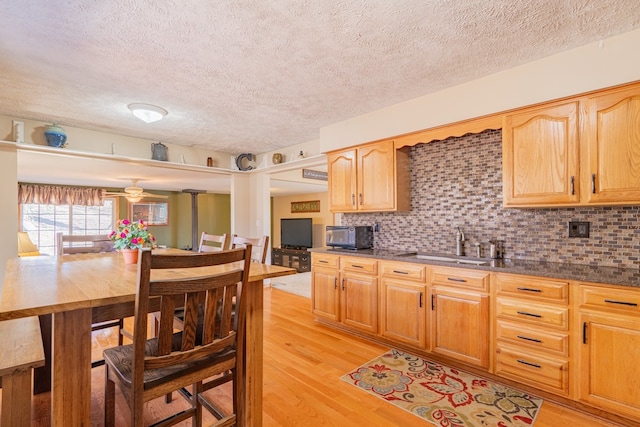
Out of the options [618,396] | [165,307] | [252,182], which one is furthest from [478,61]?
[252,182]

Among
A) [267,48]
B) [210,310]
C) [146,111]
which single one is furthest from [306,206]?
[210,310]

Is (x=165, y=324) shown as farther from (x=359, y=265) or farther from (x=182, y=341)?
(x=359, y=265)

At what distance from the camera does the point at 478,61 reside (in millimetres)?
2326

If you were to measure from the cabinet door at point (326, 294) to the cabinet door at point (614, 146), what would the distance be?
7.43 ft

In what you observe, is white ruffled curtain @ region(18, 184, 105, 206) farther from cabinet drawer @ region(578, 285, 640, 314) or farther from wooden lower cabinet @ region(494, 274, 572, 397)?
cabinet drawer @ region(578, 285, 640, 314)

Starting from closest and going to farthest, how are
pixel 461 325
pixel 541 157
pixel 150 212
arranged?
1. pixel 541 157
2. pixel 461 325
3. pixel 150 212

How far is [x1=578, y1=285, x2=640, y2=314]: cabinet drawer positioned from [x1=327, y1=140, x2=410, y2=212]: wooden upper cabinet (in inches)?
63.4

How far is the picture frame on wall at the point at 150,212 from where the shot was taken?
29.0 ft

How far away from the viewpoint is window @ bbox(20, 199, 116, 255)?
7359 millimetres

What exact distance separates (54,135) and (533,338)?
193 inches

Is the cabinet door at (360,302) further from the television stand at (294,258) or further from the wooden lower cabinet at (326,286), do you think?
the television stand at (294,258)

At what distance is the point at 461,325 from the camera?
2422 mm

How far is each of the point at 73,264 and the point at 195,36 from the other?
1708 millimetres

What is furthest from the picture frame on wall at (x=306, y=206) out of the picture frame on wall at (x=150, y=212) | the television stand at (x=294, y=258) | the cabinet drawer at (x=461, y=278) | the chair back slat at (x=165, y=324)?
the chair back slat at (x=165, y=324)
